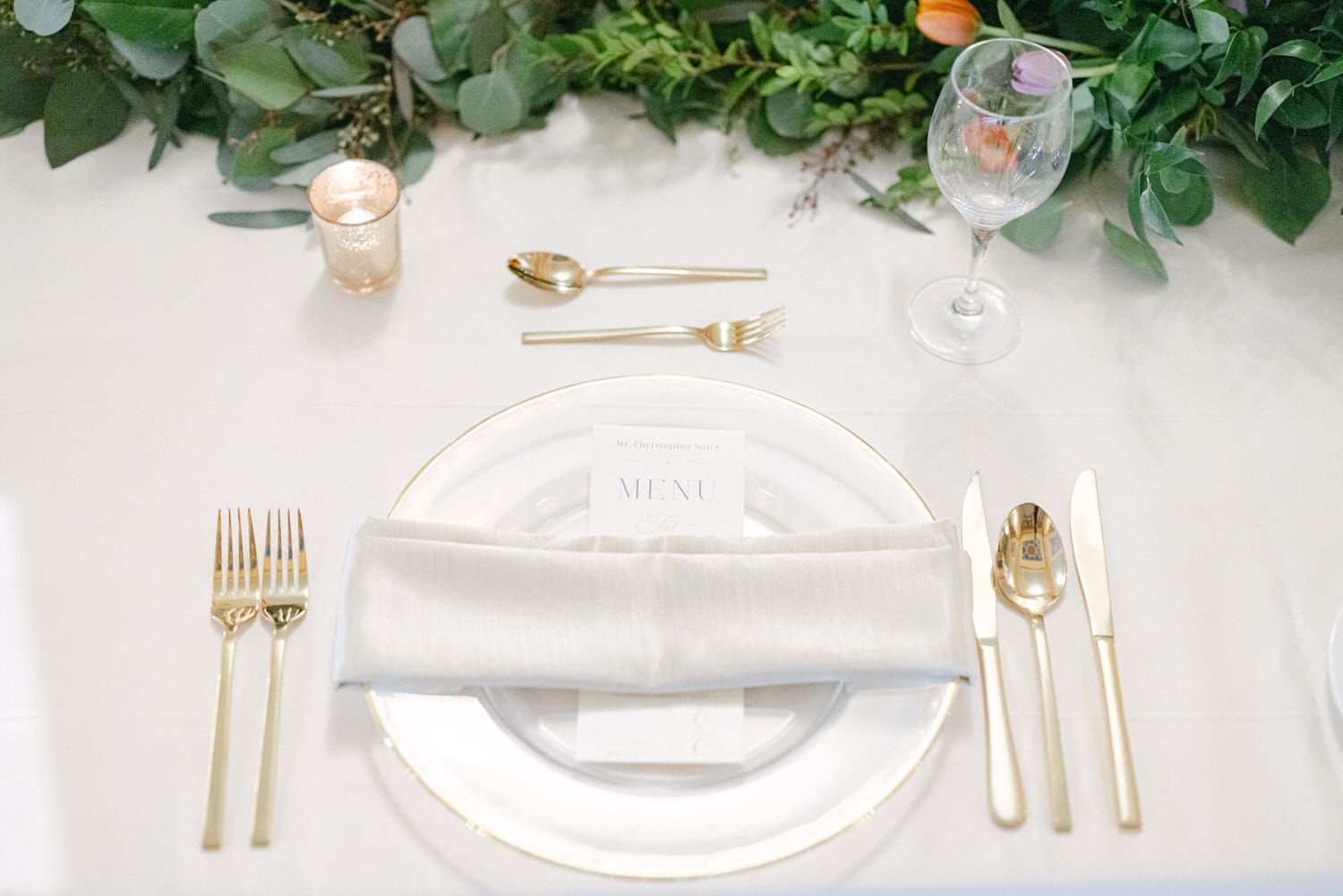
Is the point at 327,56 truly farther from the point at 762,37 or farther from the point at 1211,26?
the point at 1211,26

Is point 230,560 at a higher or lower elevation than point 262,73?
lower

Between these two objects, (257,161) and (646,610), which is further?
(257,161)

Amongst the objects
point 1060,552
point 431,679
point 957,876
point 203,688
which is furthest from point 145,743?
point 1060,552

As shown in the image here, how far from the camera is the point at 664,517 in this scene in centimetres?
76

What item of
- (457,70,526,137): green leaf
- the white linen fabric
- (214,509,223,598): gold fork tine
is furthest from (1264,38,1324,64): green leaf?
(214,509,223,598): gold fork tine

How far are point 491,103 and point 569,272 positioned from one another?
0.67 feet

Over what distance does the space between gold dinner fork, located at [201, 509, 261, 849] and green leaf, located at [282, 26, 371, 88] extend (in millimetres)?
442

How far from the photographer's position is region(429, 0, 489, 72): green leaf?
998 mm

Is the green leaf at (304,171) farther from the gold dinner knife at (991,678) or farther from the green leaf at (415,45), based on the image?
the gold dinner knife at (991,678)

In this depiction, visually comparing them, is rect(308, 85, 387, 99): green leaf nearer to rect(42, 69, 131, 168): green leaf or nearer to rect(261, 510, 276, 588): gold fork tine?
rect(42, 69, 131, 168): green leaf

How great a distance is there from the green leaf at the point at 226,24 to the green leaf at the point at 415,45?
0.12m

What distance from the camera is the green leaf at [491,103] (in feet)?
3.29

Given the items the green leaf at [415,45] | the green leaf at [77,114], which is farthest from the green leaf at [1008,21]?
the green leaf at [77,114]

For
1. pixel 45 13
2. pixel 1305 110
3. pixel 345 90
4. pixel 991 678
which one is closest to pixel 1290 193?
pixel 1305 110
